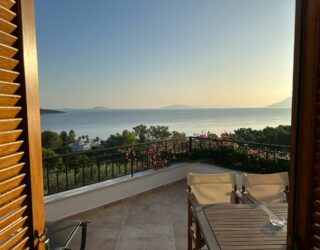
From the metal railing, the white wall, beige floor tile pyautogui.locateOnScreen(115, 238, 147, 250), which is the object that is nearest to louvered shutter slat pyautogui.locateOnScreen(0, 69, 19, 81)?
beige floor tile pyautogui.locateOnScreen(115, 238, 147, 250)

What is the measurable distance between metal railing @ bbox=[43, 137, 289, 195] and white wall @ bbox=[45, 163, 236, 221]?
178 mm

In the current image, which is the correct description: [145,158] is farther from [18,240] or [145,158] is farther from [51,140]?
[18,240]

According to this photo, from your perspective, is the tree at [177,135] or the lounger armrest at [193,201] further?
the tree at [177,135]

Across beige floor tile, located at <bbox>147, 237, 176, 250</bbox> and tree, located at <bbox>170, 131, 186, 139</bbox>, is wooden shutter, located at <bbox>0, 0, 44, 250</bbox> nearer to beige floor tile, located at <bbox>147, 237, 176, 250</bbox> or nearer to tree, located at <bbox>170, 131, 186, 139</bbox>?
beige floor tile, located at <bbox>147, 237, 176, 250</bbox>

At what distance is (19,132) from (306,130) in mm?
908

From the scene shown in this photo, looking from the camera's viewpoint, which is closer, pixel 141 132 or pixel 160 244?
pixel 160 244

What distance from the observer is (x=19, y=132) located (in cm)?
88

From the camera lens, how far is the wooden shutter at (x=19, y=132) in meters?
0.81

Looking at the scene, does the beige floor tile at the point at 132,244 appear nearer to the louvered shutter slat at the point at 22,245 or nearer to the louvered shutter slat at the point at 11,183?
the louvered shutter slat at the point at 22,245

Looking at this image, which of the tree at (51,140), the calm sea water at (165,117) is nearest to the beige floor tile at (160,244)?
the tree at (51,140)

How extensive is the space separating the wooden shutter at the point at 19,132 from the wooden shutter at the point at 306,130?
2.90 ft

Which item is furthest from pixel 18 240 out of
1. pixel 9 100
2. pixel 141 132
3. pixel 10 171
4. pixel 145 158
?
pixel 141 132

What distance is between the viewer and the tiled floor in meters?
3.14

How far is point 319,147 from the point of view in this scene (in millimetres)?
750
